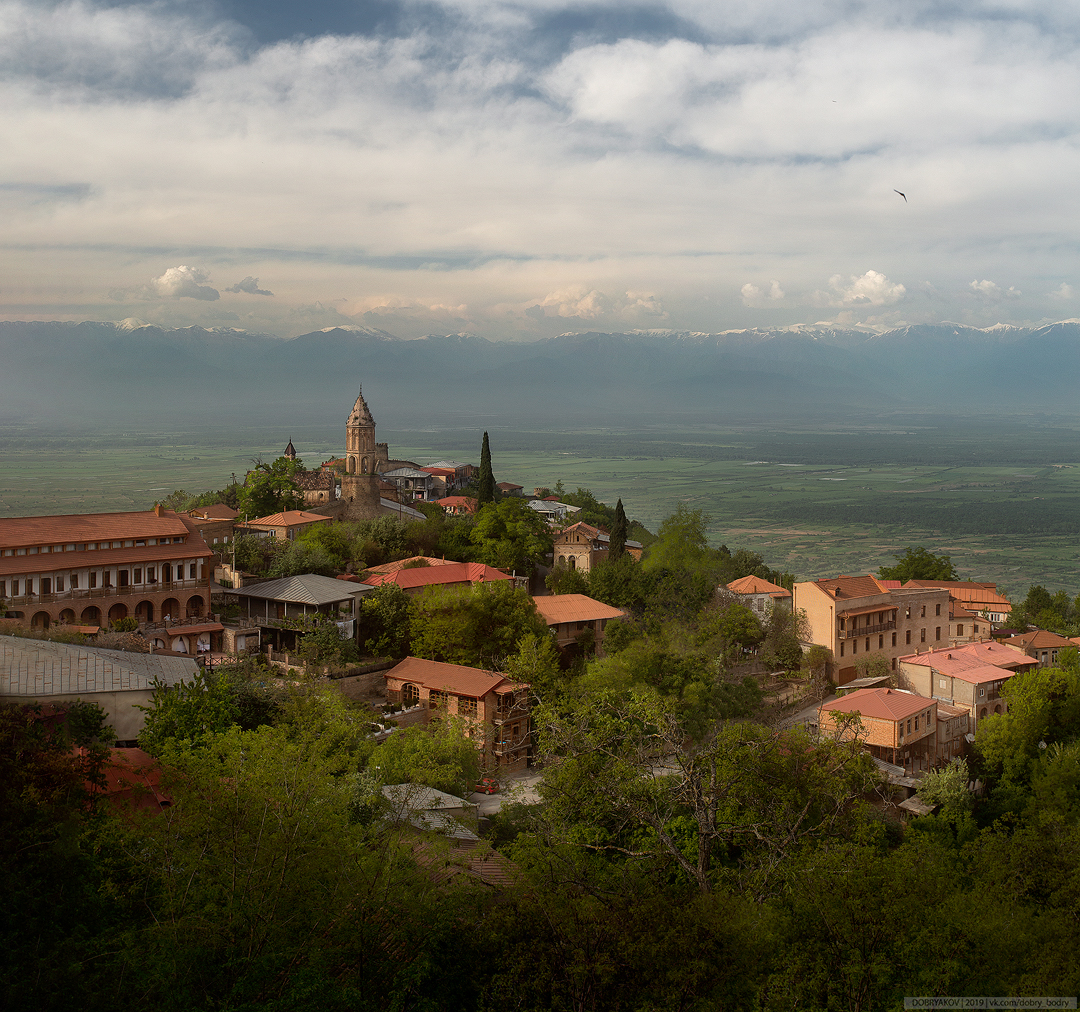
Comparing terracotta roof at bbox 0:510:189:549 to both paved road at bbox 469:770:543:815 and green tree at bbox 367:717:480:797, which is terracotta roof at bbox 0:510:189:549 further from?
paved road at bbox 469:770:543:815

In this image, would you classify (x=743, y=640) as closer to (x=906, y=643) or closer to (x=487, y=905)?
(x=906, y=643)

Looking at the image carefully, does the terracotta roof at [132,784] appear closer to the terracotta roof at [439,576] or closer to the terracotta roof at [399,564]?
the terracotta roof at [439,576]

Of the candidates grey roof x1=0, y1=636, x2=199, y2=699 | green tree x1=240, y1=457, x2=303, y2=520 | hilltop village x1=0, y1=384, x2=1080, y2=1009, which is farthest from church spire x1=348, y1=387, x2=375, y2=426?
grey roof x1=0, y1=636, x2=199, y2=699

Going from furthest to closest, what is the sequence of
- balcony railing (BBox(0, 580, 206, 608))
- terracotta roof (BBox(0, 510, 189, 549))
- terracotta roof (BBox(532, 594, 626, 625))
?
terracotta roof (BBox(532, 594, 626, 625)), terracotta roof (BBox(0, 510, 189, 549)), balcony railing (BBox(0, 580, 206, 608))

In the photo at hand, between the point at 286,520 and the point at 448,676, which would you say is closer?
the point at 448,676

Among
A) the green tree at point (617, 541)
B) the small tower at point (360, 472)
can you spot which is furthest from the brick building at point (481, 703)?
the small tower at point (360, 472)

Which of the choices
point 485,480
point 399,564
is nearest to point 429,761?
point 399,564

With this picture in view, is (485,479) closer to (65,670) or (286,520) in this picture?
(286,520)
